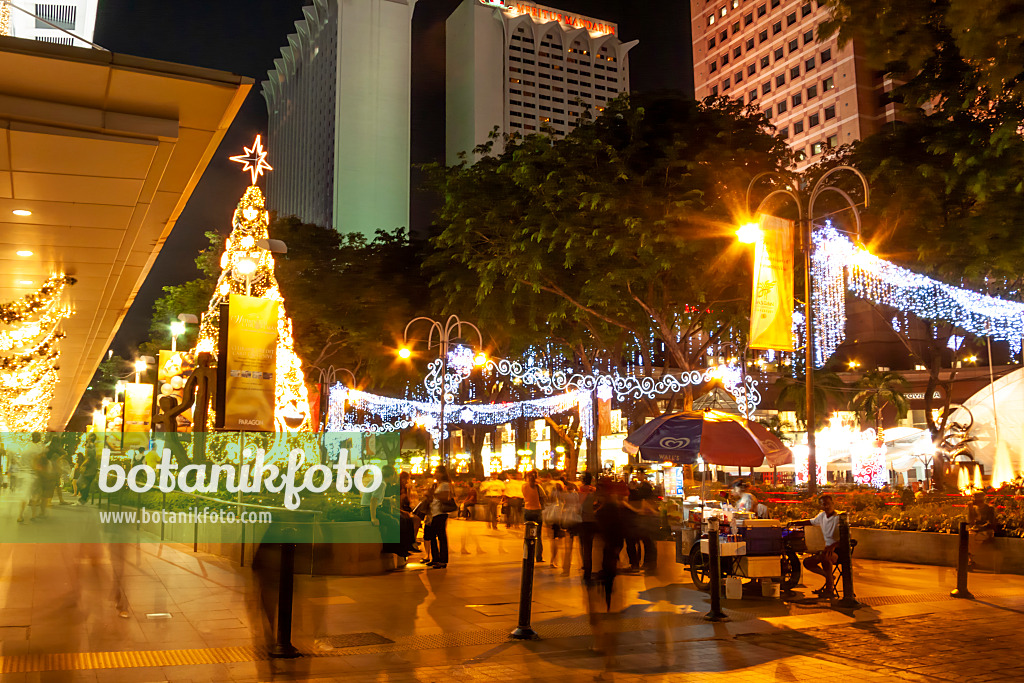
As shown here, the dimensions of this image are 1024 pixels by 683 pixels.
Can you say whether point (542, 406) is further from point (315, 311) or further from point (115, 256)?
point (115, 256)

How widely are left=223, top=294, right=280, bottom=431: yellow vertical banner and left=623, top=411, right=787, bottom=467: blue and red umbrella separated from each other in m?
6.33

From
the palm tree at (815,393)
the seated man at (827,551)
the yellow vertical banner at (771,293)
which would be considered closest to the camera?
the seated man at (827,551)

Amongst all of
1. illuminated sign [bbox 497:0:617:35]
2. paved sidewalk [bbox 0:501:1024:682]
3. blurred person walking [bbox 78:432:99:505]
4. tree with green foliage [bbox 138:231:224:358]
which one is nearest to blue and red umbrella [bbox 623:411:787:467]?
paved sidewalk [bbox 0:501:1024:682]

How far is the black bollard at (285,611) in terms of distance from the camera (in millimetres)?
8602

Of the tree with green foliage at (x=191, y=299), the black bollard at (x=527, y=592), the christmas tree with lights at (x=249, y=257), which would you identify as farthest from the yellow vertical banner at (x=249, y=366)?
the tree with green foliage at (x=191, y=299)

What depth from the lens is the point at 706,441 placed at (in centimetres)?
1467

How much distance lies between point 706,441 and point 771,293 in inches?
177

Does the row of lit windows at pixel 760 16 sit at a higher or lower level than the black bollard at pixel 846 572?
higher

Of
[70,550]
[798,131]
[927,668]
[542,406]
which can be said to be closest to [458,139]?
[798,131]

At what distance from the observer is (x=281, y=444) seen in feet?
80.2

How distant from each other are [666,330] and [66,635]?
2025 centimetres

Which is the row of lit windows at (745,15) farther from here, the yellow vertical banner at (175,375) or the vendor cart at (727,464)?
the vendor cart at (727,464)

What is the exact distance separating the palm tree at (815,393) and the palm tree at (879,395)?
1.74 meters

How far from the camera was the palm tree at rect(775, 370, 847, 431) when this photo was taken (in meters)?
64.6
